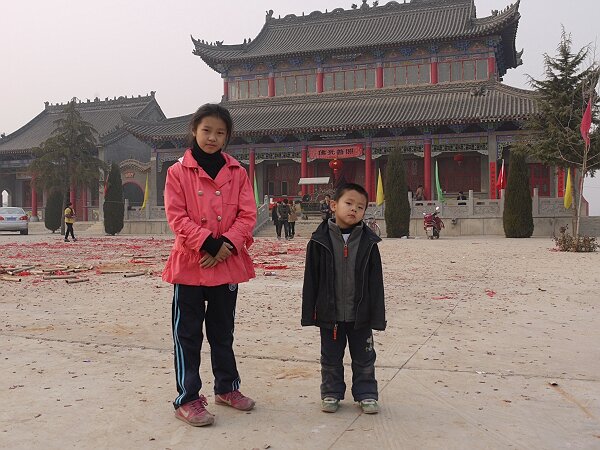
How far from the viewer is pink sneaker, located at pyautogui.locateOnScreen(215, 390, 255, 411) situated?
261 cm

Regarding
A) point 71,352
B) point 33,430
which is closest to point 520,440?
point 33,430

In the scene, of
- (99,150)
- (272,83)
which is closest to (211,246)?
(272,83)

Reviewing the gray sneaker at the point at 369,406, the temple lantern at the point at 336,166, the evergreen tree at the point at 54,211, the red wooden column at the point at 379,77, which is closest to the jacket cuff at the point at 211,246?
the gray sneaker at the point at 369,406

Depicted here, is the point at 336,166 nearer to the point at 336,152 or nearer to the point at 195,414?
the point at 336,152

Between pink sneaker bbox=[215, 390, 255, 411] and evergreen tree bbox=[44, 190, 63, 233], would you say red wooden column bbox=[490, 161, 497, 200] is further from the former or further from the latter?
pink sneaker bbox=[215, 390, 255, 411]

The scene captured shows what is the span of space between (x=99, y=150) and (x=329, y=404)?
32561mm

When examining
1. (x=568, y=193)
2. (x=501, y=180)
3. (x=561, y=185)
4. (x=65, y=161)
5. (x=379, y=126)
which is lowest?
(x=568, y=193)

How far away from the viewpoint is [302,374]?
3.20 meters

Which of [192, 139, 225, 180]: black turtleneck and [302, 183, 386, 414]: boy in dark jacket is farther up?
[192, 139, 225, 180]: black turtleneck

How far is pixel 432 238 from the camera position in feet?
62.2

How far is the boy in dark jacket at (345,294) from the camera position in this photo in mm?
2656

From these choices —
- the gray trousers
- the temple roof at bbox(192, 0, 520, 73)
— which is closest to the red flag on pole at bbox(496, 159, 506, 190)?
the temple roof at bbox(192, 0, 520, 73)

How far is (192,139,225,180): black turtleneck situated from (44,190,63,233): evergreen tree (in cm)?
2588

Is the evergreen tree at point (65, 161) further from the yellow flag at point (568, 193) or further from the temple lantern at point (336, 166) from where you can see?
the yellow flag at point (568, 193)
